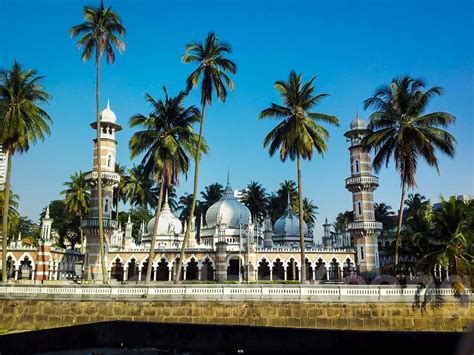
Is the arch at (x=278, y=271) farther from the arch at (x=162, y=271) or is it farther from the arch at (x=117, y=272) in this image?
the arch at (x=117, y=272)

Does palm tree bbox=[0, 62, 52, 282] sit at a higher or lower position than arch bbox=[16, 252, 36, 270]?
higher

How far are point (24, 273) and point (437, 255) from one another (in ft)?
173

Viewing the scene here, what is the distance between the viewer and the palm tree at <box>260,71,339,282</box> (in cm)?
3256

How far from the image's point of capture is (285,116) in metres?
33.8

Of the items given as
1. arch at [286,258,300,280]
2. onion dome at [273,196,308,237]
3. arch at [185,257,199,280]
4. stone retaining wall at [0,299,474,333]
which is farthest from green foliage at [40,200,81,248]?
stone retaining wall at [0,299,474,333]

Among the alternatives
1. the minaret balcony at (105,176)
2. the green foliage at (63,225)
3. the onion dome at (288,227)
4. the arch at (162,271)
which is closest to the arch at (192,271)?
the arch at (162,271)

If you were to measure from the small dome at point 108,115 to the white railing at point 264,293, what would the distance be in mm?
23289

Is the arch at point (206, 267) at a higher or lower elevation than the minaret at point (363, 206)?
lower

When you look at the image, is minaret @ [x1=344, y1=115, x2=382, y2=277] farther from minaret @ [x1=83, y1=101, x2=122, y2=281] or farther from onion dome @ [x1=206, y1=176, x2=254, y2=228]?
minaret @ [x1=83, y1=101, x2=122, y2=281]

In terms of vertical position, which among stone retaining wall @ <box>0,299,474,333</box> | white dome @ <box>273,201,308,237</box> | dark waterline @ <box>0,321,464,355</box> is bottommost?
stone retaining wall @ <box>0,299,474,333</box>

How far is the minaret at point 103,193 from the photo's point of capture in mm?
42812

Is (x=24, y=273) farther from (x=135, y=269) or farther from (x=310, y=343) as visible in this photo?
(x=310, y=343)

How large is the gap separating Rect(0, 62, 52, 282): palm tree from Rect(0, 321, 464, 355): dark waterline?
60.7ft

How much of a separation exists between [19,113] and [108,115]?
15.2m
